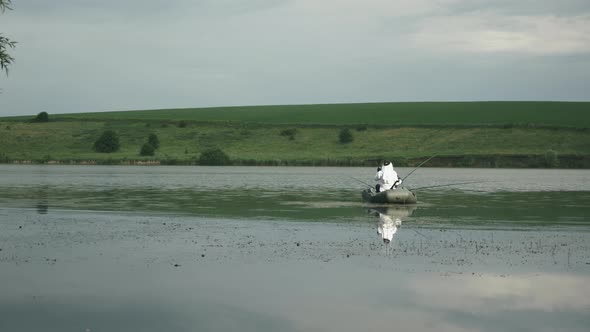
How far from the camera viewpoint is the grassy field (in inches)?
4678

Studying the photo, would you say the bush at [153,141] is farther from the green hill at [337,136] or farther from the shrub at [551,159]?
the shrub at [551,159]

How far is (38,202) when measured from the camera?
33.6 metres

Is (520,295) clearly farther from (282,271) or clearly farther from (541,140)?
(541,140)

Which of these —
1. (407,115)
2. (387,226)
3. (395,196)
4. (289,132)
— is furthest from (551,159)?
(387,226)

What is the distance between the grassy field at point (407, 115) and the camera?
118812mm

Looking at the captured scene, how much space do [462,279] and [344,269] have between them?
7.84ft

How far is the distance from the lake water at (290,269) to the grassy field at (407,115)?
289 feet

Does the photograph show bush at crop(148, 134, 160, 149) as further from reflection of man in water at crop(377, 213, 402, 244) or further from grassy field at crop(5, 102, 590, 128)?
reflection of man in water at crop(377, 213, 402, 244)

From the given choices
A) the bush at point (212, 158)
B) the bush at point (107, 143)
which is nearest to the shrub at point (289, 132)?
the bush at point (212, 158)

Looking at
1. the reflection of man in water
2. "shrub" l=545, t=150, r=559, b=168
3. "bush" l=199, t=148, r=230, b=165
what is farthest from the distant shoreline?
the reflection of man in water

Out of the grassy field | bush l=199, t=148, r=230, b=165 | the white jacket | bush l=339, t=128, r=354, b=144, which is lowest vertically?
bush l=199, t=148, r=230, b=165

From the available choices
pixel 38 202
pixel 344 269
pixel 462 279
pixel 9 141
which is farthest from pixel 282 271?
pixel 9 141

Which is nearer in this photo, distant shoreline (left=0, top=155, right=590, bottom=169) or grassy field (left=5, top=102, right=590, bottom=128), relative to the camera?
distant shoreline (left=0, top=155, right=590, bottom=169)

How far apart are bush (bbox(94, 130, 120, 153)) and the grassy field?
25066 mm
